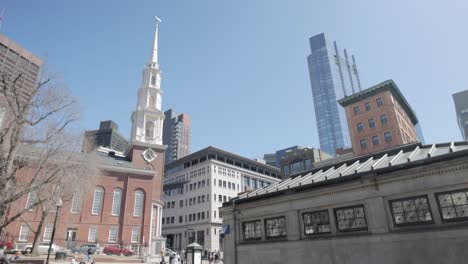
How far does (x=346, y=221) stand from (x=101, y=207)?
4598 centimetres

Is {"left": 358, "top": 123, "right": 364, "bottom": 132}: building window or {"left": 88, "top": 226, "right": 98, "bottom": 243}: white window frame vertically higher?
{"left": 358, "top": 123, "right": 364, "bottom": 132}: building window

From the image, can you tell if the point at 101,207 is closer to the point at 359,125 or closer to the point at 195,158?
the point at 195,158

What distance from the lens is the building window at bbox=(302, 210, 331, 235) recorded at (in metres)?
12.4

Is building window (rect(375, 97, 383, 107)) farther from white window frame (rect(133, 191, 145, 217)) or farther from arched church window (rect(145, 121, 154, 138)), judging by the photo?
white window frame (rect(133, 191, 145, 217))

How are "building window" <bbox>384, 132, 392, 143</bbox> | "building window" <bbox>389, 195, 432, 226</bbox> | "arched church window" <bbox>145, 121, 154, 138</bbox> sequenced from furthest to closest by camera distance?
1. "arched church window" <bbox>145, 121, 154, 138</bbox>
2. "building window" <bbox>384, 132, 392, 143</bbox>
3. "building window" <bbox>389, 195, 432, 226</bbox>

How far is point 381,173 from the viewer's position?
441 inches

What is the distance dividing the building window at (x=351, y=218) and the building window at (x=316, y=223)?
51 cm

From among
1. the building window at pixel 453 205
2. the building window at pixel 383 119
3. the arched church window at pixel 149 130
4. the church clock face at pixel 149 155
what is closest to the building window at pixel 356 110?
the building window at pixel 383 119

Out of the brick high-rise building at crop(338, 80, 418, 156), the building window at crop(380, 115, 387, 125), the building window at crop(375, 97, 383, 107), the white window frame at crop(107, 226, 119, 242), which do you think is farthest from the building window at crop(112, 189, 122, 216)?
the building window at crop(375, 97, 383, 107)

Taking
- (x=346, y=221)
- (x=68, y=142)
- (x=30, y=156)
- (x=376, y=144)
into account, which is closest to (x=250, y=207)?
(x=346, y=221)

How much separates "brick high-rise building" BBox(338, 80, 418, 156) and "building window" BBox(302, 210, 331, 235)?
1795 inches

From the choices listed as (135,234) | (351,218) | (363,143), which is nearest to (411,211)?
(351,218)

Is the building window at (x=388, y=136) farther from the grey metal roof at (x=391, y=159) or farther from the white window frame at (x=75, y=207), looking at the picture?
the white window frame at (x=75, y=207)

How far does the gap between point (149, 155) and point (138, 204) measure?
32.5 feet
